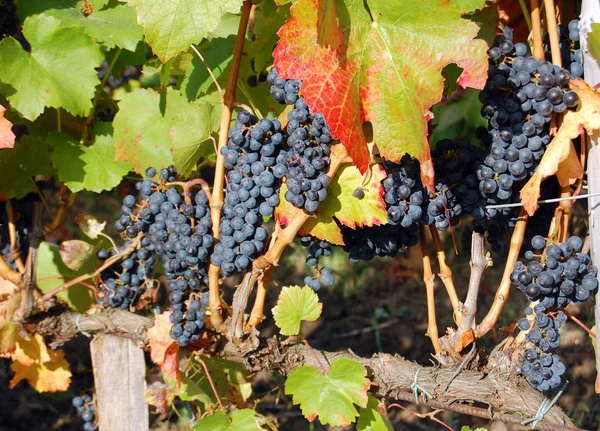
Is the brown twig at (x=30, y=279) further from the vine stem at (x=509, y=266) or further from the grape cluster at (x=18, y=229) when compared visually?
the vine stem at (x=509, y=266)

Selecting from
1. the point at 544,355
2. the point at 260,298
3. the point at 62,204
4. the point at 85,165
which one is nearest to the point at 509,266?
the point at 544,355

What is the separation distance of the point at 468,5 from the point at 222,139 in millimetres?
659

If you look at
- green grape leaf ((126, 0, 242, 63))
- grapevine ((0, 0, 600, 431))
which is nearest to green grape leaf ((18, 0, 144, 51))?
grapevine ((0, 0, 600, 431))

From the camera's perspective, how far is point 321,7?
111 cm

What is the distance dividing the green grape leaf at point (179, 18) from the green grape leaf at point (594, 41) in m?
0.73

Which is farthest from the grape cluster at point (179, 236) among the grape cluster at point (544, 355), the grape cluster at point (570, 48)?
the grape cluster at point (570, 48)

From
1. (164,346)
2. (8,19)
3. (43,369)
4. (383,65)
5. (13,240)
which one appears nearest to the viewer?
(383,65)

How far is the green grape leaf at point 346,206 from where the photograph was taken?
54.9 inches

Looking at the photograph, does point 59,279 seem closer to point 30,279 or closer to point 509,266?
point 30,279

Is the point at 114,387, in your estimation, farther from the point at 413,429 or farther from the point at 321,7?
the point at 413,429

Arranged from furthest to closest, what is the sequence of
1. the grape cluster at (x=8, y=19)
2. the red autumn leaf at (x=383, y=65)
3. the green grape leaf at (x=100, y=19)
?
the grape cluster at (x=8, y=19) < the green grape leaf at (x=100, y=19) < the red autumn leaf at (x=383, y=65)

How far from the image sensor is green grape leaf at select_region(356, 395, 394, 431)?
1.62 metres

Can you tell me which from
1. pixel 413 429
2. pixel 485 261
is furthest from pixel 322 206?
pixel 413 429

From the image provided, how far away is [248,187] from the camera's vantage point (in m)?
1.47
